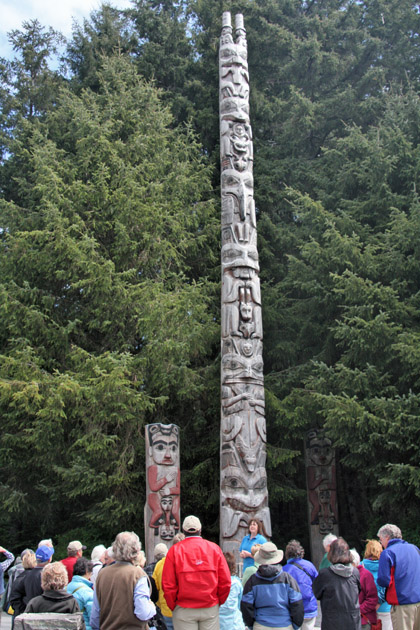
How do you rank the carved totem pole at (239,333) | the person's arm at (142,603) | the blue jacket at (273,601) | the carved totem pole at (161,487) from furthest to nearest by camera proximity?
the carved totem pole at (239,333) → the carved totem pole at (161,487) → the blue jacket at (273,601) → the person's arm at (142,603)

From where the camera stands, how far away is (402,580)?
202 inches

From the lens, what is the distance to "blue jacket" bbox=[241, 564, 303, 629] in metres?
4.61

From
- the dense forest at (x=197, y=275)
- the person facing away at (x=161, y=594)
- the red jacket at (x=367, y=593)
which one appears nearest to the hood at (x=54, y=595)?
the person facing away at (x=161, y=594)

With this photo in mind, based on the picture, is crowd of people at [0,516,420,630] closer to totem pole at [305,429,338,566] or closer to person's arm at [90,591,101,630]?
person's arm at [90,591,101,630]

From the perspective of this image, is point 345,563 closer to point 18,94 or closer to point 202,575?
point 202,575

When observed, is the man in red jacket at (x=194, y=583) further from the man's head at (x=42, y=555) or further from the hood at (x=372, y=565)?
the hood at (x=372, y=565)

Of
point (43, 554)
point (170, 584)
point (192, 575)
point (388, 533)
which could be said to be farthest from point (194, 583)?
point (388, 533)

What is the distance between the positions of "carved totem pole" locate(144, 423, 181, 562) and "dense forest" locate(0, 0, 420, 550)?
1528 millimetres

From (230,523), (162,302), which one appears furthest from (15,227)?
(230,523)

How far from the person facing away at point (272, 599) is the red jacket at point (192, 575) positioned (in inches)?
14.7

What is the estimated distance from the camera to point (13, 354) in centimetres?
1241

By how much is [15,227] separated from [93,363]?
4.69 meters

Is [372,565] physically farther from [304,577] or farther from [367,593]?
[304,577]

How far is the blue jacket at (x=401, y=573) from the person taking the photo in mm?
5133
